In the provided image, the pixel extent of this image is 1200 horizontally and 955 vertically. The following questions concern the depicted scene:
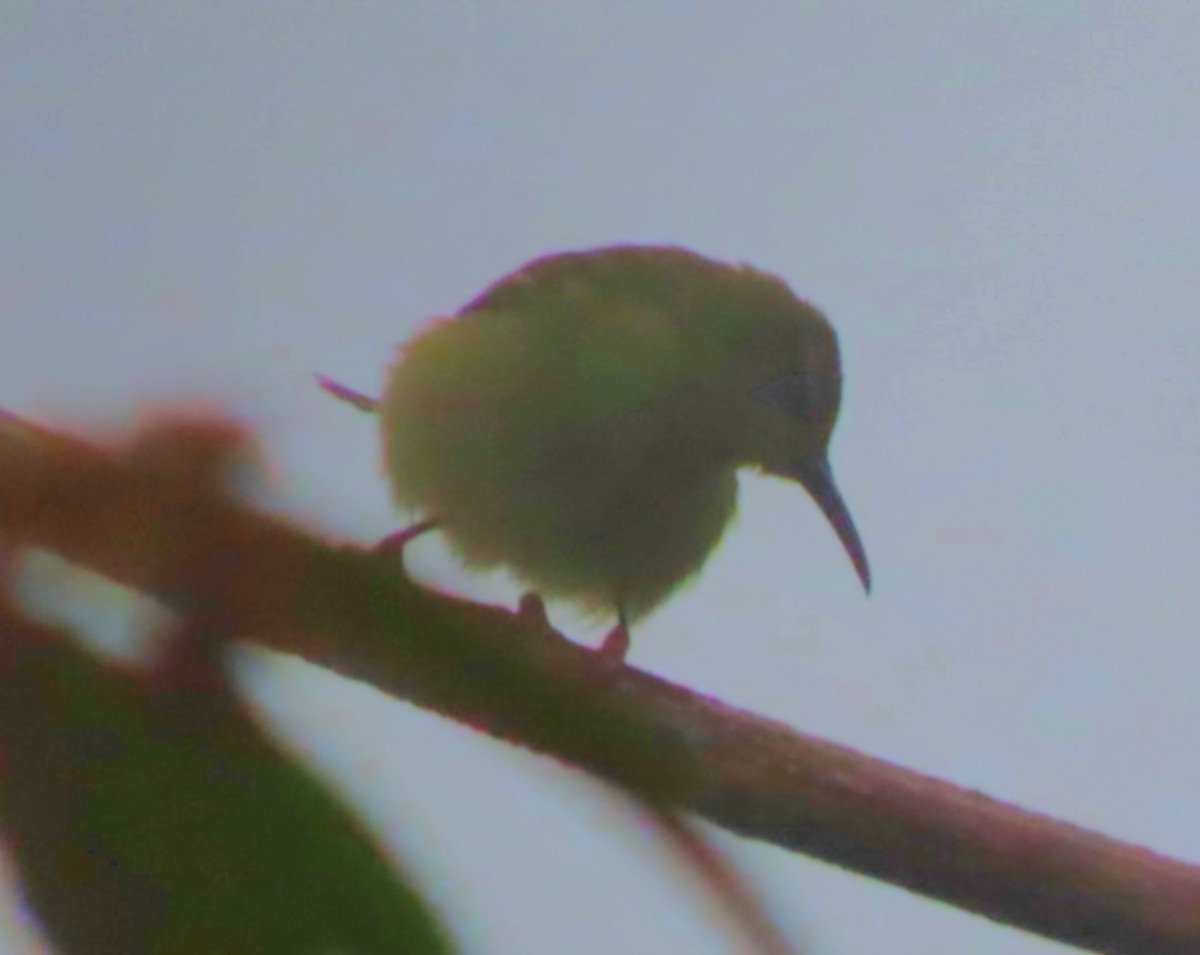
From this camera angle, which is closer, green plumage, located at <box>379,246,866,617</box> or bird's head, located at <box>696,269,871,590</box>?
green plumage, located at <box>379,246,866,617</box>

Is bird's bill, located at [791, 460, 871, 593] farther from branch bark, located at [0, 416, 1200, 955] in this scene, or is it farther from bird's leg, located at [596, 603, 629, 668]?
branch bark, located at [0, 416, 1200, 955]

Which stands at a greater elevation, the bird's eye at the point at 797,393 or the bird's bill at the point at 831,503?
the bird's eye at the point at 797,393

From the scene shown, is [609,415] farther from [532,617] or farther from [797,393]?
[532,617]

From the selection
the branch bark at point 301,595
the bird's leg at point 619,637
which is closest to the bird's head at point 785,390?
the bird's leg at point 619,637

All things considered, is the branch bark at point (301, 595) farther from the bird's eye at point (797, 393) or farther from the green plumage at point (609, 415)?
the bird's eye at point (797, 393)

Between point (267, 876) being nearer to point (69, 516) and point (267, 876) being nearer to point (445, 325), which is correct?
point (69, 516)

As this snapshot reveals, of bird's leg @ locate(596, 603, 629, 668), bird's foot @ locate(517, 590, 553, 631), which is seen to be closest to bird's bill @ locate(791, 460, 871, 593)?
bird's leg @ locate(596, 603, 629, 668)

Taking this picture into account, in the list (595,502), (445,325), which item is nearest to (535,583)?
(595,502)

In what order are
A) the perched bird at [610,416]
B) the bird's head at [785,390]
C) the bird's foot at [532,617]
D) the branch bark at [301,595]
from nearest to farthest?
the branch bark at [301,595]
the bird's foot at [532,617]
the perched bird at [610,416]
the bird's head at [785,390]

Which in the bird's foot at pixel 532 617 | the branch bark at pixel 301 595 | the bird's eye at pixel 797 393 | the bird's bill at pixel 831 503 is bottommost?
the bird's bill at pixel 831 503
